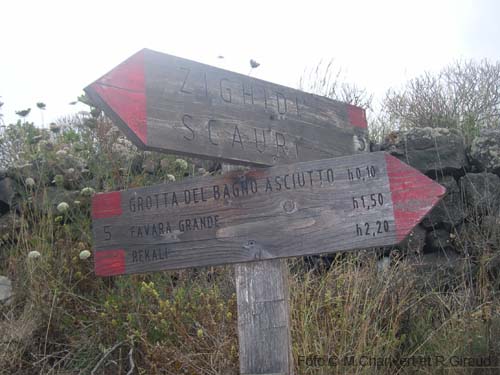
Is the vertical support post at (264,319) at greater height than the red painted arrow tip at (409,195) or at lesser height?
lesser

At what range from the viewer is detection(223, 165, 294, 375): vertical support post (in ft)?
8.77

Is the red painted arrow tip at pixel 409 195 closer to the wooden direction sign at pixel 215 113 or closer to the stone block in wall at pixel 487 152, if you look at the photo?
the wooden direction sign at pixel 215 113

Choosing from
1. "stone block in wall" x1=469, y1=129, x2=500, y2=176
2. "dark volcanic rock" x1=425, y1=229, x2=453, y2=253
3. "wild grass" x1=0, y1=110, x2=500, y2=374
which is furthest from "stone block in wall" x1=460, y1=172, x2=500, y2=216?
"wild grass" x1=0, y1=110, x2=500, y2=374

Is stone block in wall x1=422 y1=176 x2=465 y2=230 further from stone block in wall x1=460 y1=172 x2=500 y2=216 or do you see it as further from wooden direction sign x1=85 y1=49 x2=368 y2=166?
wooden direction sign x1=85 y1=49 x2=368 y2=166

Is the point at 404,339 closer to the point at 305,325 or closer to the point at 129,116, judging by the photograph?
the point at 305,325

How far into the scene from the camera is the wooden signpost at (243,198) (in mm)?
2486

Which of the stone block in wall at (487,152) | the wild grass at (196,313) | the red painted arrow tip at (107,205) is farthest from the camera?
the stone block in wall at (487,152)

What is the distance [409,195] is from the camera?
248 centimetres

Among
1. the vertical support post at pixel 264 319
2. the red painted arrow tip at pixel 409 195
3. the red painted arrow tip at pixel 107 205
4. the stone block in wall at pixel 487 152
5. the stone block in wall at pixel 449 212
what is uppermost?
the stone block in wall at pixel 487 152

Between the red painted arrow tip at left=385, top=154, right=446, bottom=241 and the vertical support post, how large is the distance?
0.56 metres

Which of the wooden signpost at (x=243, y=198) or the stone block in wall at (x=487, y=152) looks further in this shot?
the stone block in wall at (x=487, y=152)

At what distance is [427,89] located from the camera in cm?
1031

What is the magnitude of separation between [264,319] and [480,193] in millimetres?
3446

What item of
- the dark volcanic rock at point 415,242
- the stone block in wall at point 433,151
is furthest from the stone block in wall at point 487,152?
the dark volcanic rock at point 415,242
